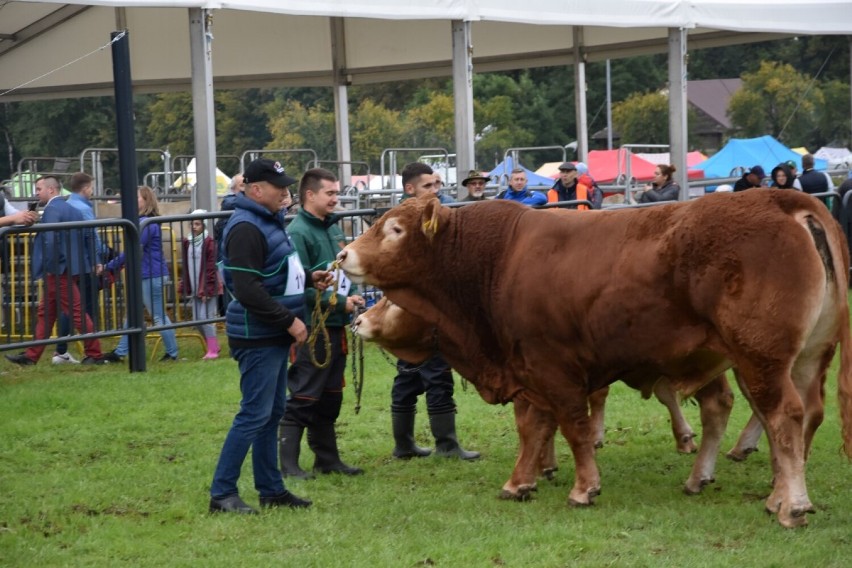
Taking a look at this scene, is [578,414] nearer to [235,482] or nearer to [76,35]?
[235,482]

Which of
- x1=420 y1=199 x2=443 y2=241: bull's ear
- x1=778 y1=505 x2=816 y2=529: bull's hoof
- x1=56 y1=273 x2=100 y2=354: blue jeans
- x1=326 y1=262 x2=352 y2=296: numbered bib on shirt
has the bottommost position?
x1=778 y1=505 x2=816 y2=529: bull's hoof

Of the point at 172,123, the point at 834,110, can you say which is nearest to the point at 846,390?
the point at 172,123

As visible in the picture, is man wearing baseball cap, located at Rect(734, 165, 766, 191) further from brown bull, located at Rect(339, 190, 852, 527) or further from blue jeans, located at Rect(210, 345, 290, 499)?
blue jeans, located at Rect(210, 345, 290, 499)

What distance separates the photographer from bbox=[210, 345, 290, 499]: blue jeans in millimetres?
6520

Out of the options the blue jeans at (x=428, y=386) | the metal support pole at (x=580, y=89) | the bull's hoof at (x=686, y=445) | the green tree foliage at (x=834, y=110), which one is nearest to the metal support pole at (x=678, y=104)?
the metal support pole at (x=580, y=89)

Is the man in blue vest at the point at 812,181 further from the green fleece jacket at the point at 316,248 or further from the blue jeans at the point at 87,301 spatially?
the green fleece jacket at the point at 316,248

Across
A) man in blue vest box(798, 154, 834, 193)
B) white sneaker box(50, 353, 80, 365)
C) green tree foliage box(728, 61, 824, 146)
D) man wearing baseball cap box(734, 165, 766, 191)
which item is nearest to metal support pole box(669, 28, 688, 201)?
man wearing baseball cap box(734, 165, 766, 191)

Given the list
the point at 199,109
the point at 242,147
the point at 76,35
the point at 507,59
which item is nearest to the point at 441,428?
the point at 199,109

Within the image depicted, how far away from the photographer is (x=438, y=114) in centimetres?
4169

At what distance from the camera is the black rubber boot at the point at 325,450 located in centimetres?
775

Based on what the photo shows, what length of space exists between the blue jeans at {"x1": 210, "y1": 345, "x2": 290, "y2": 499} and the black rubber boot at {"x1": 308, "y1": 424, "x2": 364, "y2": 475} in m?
1.04

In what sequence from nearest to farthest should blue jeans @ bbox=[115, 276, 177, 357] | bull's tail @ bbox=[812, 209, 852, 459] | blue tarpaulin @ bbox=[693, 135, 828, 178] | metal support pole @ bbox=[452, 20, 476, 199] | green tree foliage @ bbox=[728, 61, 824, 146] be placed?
bull's tail @ bbox=[812, 209, 852, 459], blue jeans @ bbox=[115, 276, 177, 357], metal support pole @ bbox=[452, 20, 476, 199], blue tarpaulin @ bbox=[693, 135, 828, 178], green tree foliage @ bbox=[728, 61, 824, 146]

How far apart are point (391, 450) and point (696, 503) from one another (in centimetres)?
232

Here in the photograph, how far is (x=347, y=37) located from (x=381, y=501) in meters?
14.9
